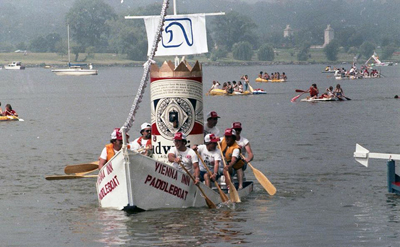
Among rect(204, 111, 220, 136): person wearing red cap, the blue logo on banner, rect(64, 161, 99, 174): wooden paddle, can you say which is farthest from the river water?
the blue logo on banner

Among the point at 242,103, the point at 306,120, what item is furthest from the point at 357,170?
the point at 242,103

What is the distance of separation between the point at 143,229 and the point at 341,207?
6673mm

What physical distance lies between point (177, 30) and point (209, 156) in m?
7.56

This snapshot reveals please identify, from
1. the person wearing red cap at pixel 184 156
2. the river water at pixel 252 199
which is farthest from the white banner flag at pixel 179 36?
the person wearing red cap at pixel 184 156

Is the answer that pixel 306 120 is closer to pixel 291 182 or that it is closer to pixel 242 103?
pixel 242 103

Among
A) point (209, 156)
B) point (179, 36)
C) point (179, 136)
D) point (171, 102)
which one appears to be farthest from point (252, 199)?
point (179, 36)

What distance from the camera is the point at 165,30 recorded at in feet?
103

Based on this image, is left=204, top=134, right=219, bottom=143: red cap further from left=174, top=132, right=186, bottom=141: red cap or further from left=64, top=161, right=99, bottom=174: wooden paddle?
left=64, top=161, right=99, bottom=174: wooden paddle

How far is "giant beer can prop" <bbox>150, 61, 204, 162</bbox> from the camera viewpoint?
1017 inches

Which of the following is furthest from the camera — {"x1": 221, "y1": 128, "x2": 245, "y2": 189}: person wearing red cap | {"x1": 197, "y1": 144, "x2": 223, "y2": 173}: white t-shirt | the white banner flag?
the white banner flag

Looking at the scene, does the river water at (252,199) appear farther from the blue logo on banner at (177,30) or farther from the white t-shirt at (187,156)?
the blue logo on banner at (177,30)

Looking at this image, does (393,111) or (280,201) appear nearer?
(280,201)

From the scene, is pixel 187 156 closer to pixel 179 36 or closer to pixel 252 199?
pixel 252 199

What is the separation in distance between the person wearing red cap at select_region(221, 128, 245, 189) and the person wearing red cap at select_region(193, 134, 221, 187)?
0.57m
